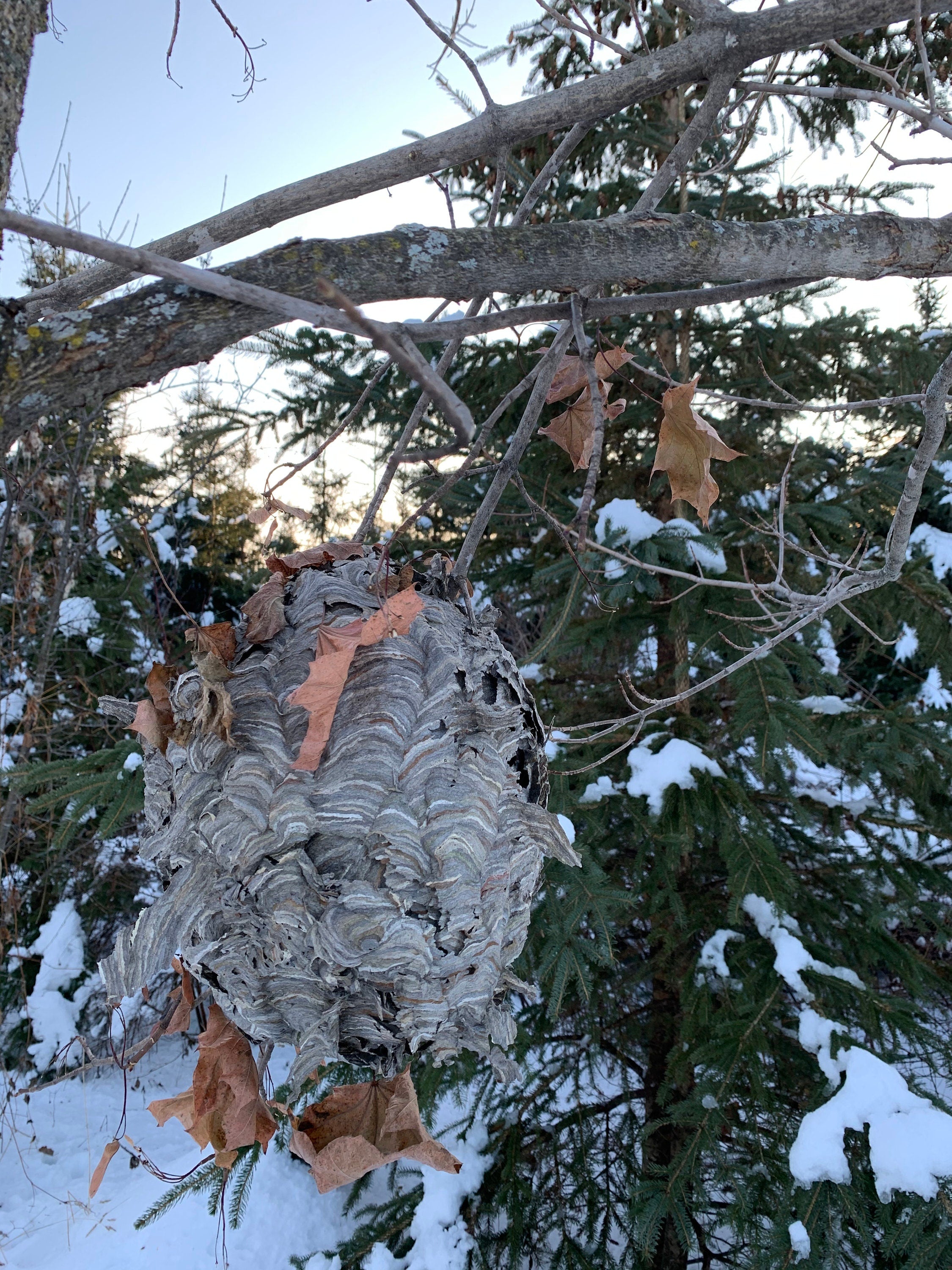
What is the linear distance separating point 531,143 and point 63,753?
5.86 metres

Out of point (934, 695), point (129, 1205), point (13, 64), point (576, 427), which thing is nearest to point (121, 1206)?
point (129, 1205)

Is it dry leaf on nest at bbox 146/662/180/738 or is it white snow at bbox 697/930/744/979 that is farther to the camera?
white snow at bbox 697/930/744/979

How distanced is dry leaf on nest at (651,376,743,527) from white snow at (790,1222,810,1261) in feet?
7.34

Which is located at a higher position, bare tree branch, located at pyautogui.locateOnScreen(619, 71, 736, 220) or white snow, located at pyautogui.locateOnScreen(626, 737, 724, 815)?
bare tree branch, located at pyautogui.locateOnScreen(619, 71, 736, 220)

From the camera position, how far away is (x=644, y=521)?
3.51 metres

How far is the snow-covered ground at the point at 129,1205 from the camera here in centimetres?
518

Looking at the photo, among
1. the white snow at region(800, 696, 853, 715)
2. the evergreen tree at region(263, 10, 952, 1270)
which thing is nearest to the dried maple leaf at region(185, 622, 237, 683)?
the evergreen tree at region(263, 10, 952, 1270)

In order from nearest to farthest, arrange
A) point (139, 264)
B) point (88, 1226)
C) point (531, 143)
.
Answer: point (139, 264), point (531, 143), point (88, 1226)

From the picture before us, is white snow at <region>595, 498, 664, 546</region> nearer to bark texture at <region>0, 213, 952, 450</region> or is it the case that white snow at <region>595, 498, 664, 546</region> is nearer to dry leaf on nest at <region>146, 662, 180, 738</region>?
bark texture at <region>0, 213, 952, 450</region>

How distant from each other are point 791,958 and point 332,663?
2739 mm

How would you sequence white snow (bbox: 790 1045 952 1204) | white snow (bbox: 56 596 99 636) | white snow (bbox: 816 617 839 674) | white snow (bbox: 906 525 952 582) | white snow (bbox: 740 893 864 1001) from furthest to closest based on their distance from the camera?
white snow (bbox: 56 596 99 636)
white snow (bbox: 906 525 952 582)
white snow (bbox: 816 617 839 674)
white snow (bbox: 740 893 864 1001)
white snow (bbox: 790 1045 952 1204)

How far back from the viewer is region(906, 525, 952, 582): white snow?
4582 millimetres

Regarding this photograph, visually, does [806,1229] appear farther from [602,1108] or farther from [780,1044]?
[602,1108]

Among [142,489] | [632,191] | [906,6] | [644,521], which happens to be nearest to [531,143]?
[632,191]
